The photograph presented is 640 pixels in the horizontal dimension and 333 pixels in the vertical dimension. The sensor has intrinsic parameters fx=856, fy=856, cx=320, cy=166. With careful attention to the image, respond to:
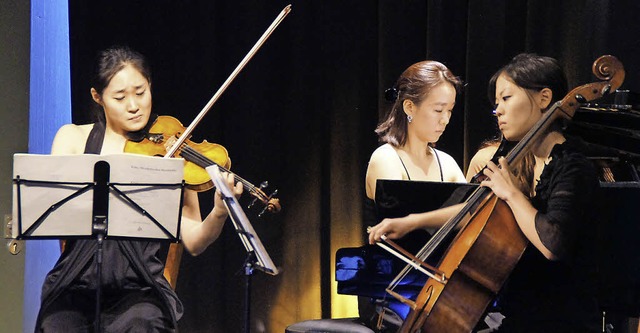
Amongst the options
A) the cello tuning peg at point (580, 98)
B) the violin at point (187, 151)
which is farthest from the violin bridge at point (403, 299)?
the cello tuning peg at point (580, 98)

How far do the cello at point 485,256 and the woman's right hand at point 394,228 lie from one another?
0.97 feet

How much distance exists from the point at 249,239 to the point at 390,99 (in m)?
0.96

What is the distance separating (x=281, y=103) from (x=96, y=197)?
1.56 m

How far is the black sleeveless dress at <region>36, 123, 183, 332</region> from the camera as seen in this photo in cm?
277

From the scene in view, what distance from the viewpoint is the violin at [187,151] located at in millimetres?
3006

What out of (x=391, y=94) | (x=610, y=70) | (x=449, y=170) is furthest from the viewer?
(x=449, y=170)

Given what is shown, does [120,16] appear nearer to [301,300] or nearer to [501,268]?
[301,300]

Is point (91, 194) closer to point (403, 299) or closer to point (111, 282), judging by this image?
point (111, 282)

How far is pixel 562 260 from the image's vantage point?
2.45 metres

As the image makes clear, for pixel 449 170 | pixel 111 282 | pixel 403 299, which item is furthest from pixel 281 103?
pixel 403 299

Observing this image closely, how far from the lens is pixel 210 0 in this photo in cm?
395

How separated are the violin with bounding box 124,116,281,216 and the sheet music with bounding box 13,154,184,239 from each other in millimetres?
405

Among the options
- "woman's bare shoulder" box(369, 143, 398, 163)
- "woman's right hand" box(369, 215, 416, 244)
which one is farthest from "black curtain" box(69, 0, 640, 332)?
"woman's right hand" box(369, 215, 416, 244)

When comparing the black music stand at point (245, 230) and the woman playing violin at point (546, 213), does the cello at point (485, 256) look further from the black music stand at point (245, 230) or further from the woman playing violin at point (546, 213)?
the black music stand at point (245, 230)
